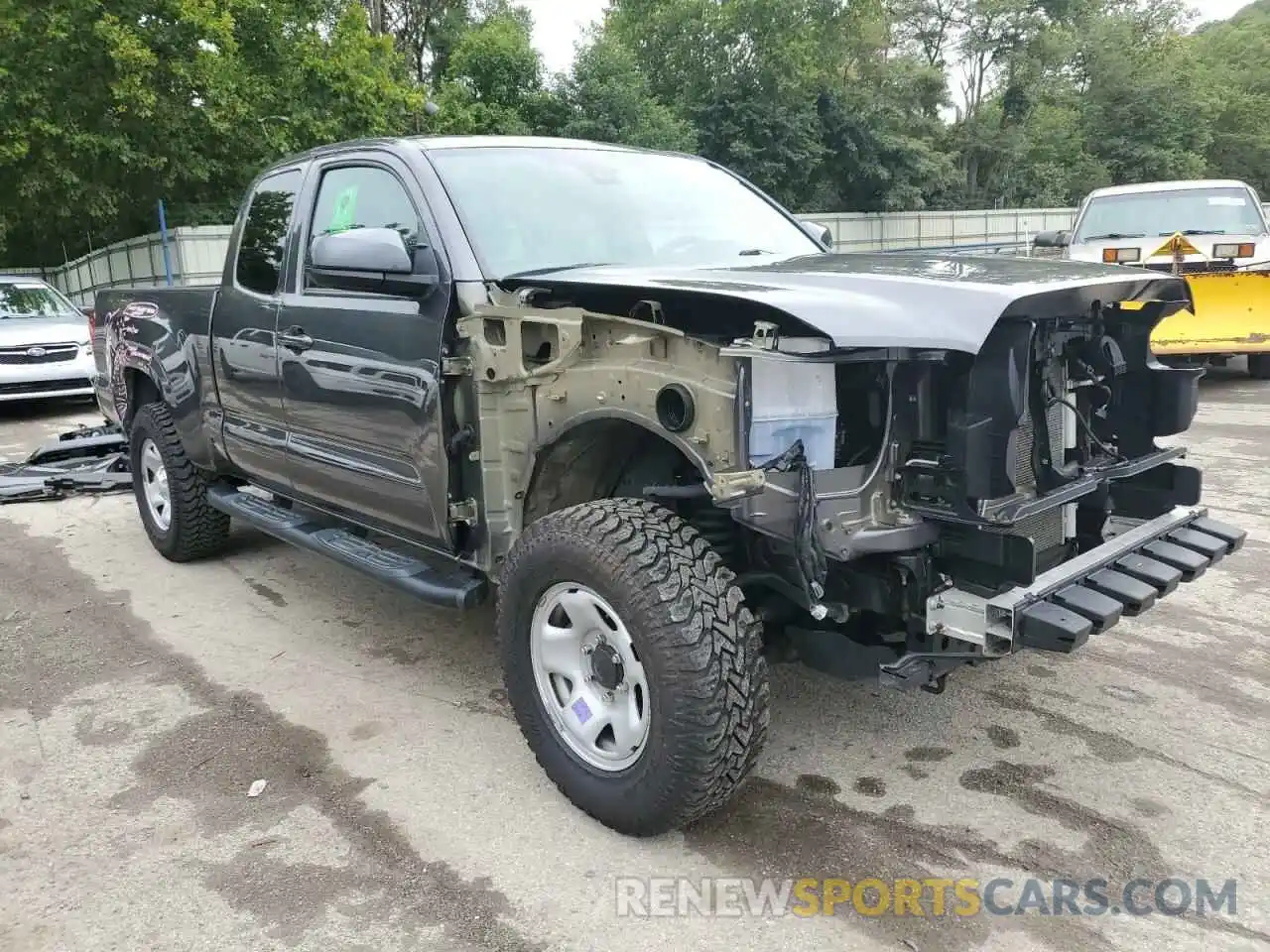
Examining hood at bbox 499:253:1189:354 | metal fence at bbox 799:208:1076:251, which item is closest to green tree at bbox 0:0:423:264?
metal fence at bbox 799:208:1076:251

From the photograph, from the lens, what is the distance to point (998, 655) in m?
2.71

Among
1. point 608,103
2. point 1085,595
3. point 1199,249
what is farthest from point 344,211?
point 608,103

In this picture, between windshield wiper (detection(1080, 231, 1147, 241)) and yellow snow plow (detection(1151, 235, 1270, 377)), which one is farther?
windshield wiper (detection(1080, 231, 1147, 241))

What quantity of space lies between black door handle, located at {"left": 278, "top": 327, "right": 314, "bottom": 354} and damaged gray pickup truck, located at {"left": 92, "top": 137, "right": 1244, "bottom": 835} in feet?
0.05

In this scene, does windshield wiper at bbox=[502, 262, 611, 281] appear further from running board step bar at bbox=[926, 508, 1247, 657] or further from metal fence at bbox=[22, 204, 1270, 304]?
metal fence at bbox=[22, 204, 1270, 304]

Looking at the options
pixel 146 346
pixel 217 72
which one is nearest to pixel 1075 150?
pixel 217 72

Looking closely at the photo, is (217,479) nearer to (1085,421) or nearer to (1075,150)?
(1085,421)

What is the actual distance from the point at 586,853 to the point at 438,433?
4.75 feet

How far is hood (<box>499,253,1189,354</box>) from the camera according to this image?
2.50m

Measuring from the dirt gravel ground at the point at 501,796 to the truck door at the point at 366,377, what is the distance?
0.76 metres

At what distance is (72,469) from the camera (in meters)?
8.20

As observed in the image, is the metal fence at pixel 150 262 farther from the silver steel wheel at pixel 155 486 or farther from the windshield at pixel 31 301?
the silver steel wheel at pixel 155 486

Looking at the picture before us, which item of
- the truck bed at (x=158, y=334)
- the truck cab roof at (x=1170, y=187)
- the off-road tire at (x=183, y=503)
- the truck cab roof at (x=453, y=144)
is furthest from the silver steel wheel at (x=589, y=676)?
the truck cab roof at (x=1170, y=187)

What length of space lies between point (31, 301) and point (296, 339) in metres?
10.7
